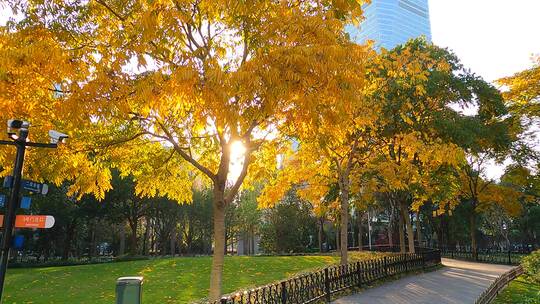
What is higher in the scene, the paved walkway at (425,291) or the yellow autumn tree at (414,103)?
the yellow autumn tree at (414,103)

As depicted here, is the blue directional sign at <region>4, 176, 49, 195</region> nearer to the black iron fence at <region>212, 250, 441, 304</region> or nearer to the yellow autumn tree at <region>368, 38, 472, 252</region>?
the black iron fence at <region>212, 250, 441, 304</region>

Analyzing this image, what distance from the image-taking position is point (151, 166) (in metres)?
11.0

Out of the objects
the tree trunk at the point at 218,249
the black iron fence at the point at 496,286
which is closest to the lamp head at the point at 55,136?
the tree trunk at the point at 218,249

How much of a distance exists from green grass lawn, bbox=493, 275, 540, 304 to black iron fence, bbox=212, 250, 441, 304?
4.21 metres

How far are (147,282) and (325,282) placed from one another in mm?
11866

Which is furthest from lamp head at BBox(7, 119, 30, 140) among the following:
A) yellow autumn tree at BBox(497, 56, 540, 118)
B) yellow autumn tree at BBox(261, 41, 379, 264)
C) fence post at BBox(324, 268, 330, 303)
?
yellow autumn tree at BBox(497, 56, 540, 118)

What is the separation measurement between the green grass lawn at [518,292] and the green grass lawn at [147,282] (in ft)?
26.2

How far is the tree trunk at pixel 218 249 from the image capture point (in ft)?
28.4

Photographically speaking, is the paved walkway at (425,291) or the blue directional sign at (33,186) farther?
the paved walkway at (425,291)

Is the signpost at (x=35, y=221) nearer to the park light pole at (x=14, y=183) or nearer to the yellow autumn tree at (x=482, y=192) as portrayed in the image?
the park light pole at (x=14, y=183)

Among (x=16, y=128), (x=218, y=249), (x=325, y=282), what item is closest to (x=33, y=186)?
(x=16, y=128)

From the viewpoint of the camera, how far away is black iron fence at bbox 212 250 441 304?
8352 millimetres

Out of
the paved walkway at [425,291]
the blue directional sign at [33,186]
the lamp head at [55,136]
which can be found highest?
the lamp head at [55,136]

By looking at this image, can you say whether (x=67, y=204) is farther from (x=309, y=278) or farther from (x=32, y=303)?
(x=309, y=278)
